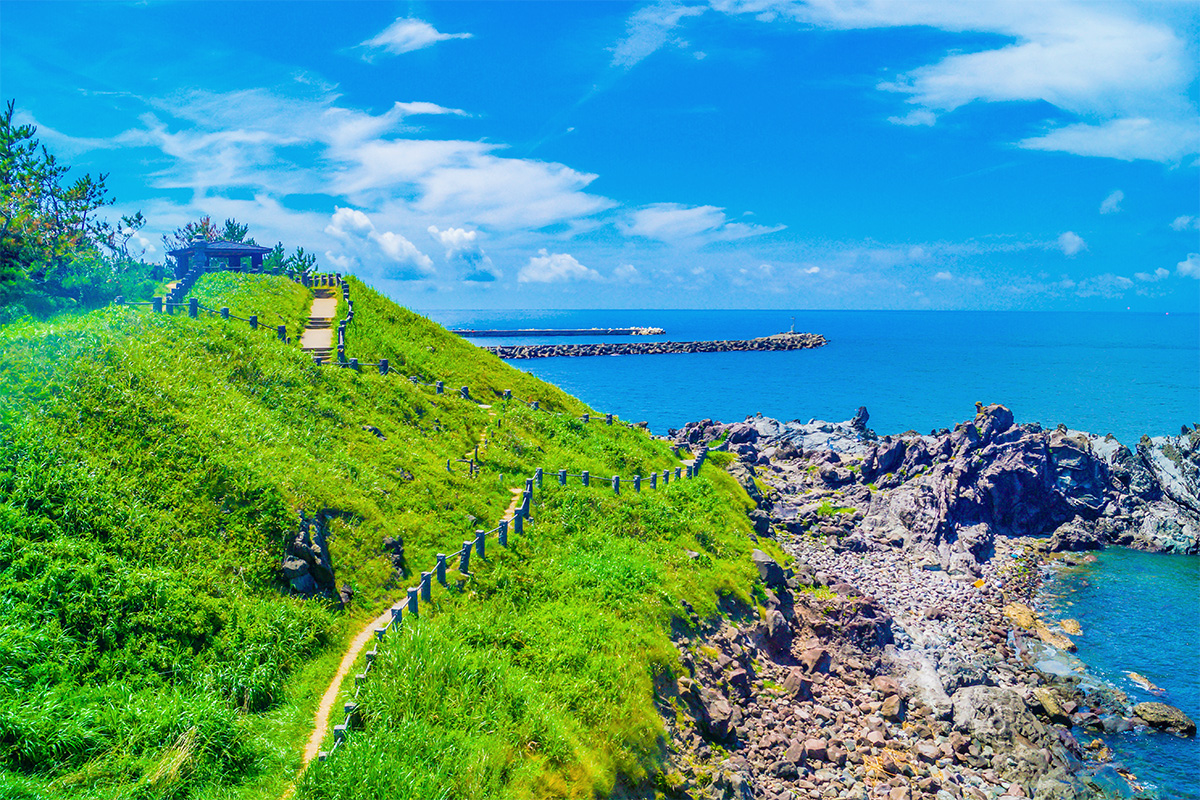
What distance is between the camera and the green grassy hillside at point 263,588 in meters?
11.8

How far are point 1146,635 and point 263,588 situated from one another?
4260cm

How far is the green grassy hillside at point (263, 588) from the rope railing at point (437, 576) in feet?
1.54

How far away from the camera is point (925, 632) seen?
101 ft

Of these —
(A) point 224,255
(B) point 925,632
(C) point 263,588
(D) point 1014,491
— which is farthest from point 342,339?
(D) point 1014,491

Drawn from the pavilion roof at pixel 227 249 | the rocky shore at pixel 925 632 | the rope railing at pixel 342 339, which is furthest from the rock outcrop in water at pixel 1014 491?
the pavilion roof at pixel 227 249

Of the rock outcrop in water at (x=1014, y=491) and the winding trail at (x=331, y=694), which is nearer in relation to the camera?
the winding trail at (x=331, y=694)

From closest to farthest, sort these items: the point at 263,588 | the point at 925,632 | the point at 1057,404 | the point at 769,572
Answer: the point at 263,588 → the point at 769,572 → the point at 925,632 → the point at 1057,404

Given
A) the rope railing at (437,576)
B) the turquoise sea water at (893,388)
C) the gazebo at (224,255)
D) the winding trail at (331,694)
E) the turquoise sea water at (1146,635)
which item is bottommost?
the turquoise sea water at (1146,635)

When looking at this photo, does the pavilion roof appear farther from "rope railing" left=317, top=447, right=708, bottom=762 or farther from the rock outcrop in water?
the rock outcrop in water

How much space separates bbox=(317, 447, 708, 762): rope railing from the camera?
43.6 feet


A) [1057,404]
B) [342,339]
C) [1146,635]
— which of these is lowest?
[1146,635]

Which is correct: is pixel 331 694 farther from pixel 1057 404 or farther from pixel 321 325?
pixel 1057 404

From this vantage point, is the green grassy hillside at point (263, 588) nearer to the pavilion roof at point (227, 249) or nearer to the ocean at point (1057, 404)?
the ocean at point (1057, 404)

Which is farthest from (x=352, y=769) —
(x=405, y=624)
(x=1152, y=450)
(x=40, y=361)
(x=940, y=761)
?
(x=1152, y=450)
